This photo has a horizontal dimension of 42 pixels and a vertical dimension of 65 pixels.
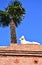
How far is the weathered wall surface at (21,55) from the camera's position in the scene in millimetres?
16969

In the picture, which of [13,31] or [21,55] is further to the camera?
[13,31]

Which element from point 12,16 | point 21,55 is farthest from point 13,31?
point 21,55

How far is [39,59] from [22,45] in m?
1.20

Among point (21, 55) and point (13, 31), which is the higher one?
point (13, 31)

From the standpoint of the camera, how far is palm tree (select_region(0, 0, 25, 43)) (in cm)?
2527

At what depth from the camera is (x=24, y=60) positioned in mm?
17047

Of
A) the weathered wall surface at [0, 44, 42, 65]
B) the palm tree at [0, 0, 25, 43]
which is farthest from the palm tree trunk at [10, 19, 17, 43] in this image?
the weathered wall surface at [0, 44, 42, 65]

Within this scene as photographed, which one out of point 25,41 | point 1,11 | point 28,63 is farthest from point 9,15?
point 28,63

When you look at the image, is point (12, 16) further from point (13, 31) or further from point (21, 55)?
point (21, 55)

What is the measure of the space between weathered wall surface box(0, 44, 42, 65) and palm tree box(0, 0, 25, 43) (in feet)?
25.7

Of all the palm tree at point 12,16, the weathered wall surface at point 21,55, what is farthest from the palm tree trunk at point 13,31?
the weathered wall surface at point 21,55

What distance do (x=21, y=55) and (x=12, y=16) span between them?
942 cm

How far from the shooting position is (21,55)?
1709cm

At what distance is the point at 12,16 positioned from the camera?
26.1 meters
